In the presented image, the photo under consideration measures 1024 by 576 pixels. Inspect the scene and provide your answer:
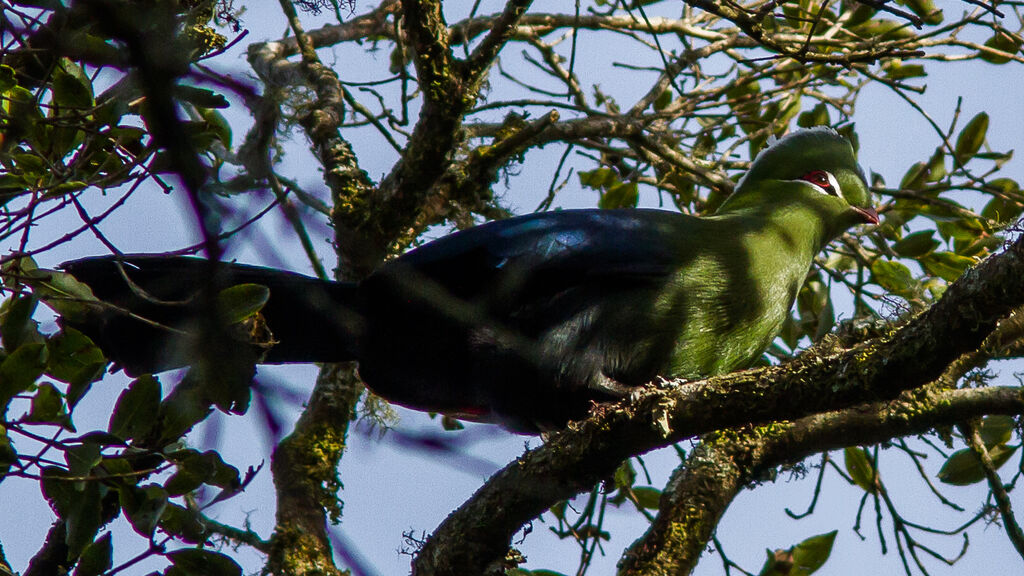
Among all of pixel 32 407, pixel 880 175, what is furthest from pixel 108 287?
pixel 880 175

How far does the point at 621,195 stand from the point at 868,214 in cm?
110

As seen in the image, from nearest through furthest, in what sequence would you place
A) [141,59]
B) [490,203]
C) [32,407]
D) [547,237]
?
[141,59] → [32,407] → [547,237] → [490,203]

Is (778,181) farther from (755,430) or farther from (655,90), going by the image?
(755,430)

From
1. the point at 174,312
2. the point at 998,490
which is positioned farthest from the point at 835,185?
the point at 174,312

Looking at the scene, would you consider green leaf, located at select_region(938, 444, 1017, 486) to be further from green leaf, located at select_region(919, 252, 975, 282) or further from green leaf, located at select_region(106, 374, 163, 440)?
green leaf, located at select_region(106, 374, 163, 440)

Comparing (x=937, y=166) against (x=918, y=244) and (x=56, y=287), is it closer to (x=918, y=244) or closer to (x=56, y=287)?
(x=918, y=244)

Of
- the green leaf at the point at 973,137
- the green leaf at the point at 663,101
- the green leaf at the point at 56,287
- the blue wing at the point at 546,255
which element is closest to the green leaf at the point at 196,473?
the green leaf at the point at 56,287

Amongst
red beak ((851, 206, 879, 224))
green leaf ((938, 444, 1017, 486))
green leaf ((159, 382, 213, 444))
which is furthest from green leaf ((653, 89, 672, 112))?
green leaf ((159, 382, 213, 444))

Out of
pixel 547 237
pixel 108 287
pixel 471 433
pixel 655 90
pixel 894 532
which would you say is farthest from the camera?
pixel 655 90

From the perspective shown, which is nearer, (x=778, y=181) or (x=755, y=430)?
(x=755, y=430)

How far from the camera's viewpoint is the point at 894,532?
354cm

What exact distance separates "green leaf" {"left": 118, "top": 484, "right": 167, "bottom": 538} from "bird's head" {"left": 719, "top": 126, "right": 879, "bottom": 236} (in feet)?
8.07

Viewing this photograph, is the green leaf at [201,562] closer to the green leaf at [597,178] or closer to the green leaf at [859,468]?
the green leaf at [859,468]

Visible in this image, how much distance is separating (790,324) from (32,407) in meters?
3.15
